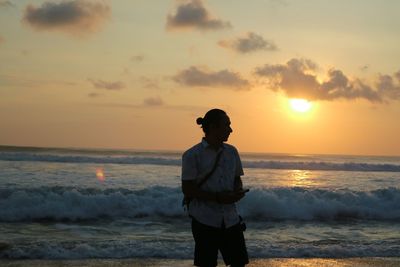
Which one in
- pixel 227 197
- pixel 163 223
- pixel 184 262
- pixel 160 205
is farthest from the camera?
pixel 160 205

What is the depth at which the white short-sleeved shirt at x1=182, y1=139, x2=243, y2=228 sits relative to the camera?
3.86 m

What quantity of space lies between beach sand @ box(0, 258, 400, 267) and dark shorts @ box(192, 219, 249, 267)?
3511mm

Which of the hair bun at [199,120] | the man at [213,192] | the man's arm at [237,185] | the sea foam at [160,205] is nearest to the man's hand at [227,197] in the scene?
the man at [213,192]

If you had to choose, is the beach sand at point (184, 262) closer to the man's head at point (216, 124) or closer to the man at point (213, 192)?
the man at point (213, 192)

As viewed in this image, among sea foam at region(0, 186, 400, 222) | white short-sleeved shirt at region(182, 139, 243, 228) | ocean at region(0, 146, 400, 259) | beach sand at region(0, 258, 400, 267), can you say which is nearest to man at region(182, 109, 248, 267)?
white short-sleeved shirt at region(182, 139, 243, 228)

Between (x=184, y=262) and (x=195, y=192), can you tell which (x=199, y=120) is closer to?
(x=195, y=192)

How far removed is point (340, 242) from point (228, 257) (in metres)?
6.26

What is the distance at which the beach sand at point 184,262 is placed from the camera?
7.40 metres

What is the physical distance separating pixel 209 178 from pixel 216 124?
1.39 feet

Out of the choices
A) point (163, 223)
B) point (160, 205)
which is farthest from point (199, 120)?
point (160, 205)

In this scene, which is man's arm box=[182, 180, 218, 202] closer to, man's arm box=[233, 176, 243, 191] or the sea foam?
man's arm box=[233, 176, 243, 191]

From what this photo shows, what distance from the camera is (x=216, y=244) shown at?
156 inches

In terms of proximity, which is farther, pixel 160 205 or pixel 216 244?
pixel 160 205

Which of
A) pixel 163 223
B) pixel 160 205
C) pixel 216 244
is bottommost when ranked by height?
pixel 163 223
